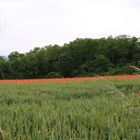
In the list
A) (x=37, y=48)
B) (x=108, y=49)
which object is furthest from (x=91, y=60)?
(x=37, y=48)

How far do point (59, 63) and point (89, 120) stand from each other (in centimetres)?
4044

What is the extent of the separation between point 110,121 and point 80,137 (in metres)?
0.92

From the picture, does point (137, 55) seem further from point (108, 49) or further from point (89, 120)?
point (89, 120)

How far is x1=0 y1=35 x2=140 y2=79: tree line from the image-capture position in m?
42.4

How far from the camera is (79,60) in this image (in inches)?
1807

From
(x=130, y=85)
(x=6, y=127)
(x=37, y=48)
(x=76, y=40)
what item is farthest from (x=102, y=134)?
(x=37, y=48)

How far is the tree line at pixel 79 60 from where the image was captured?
4244cm

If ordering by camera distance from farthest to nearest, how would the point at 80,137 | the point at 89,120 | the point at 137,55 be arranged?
1. the point at 137,55
2. the point at 89,120
3. the point at 80,137

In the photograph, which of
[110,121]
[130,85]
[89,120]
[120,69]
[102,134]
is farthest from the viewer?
[120,69]

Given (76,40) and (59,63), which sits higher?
(76,40)

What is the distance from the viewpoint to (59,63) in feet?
148

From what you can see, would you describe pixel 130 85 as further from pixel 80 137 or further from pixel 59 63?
pixel 59 63

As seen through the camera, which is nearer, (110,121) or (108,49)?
(110,121)

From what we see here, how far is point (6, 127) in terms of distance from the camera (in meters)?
4.46
